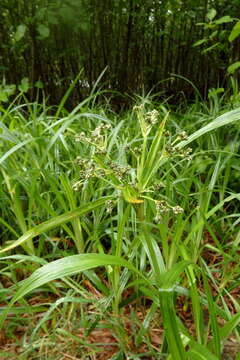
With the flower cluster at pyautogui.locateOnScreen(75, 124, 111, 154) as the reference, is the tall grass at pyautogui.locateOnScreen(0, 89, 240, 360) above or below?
below

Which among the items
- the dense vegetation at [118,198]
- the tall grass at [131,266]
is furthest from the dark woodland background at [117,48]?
the tall grass at [131,266]

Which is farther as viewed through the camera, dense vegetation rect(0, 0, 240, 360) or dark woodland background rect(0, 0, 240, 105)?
dark woodland background rect(0, 0, 240, 105)

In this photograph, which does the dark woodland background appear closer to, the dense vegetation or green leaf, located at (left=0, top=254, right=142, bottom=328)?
the dense vegetation

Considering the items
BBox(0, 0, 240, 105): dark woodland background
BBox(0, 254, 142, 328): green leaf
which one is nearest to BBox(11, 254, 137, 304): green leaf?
BBox(0, 254, 142, 328): green leaf

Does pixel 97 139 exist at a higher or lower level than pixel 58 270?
higher

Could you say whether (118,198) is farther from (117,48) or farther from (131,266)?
(117,48)

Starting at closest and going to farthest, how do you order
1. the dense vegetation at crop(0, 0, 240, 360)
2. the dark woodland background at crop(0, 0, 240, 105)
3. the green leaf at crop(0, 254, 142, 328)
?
the green leaf at crop(0, 254, 142, 328), the dense vegetation at crop(0, 0, 240, 360), the dark woodland background at crop(0, 0, 240, 105)

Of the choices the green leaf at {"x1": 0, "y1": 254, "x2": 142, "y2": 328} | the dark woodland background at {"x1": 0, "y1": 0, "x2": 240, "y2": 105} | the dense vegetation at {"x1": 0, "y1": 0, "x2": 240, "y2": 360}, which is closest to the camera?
the green leaf at {"x1": 0, "y1": 254, "x2": 142, "y2": 328}

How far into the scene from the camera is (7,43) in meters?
2.93

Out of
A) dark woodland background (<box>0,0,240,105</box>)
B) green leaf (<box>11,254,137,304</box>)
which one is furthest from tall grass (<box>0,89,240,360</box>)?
dark woodland background (<box>0,0,240,105</box>)

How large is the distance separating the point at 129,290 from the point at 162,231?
238mm

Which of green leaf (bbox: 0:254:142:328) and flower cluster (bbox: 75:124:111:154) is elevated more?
flower cluster (bbox: 75:124:111:154)

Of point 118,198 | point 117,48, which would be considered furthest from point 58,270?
point 117,48

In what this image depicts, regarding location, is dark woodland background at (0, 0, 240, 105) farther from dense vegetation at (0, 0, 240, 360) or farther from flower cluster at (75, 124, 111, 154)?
flower cluster at (75, 124, 111, 154)
